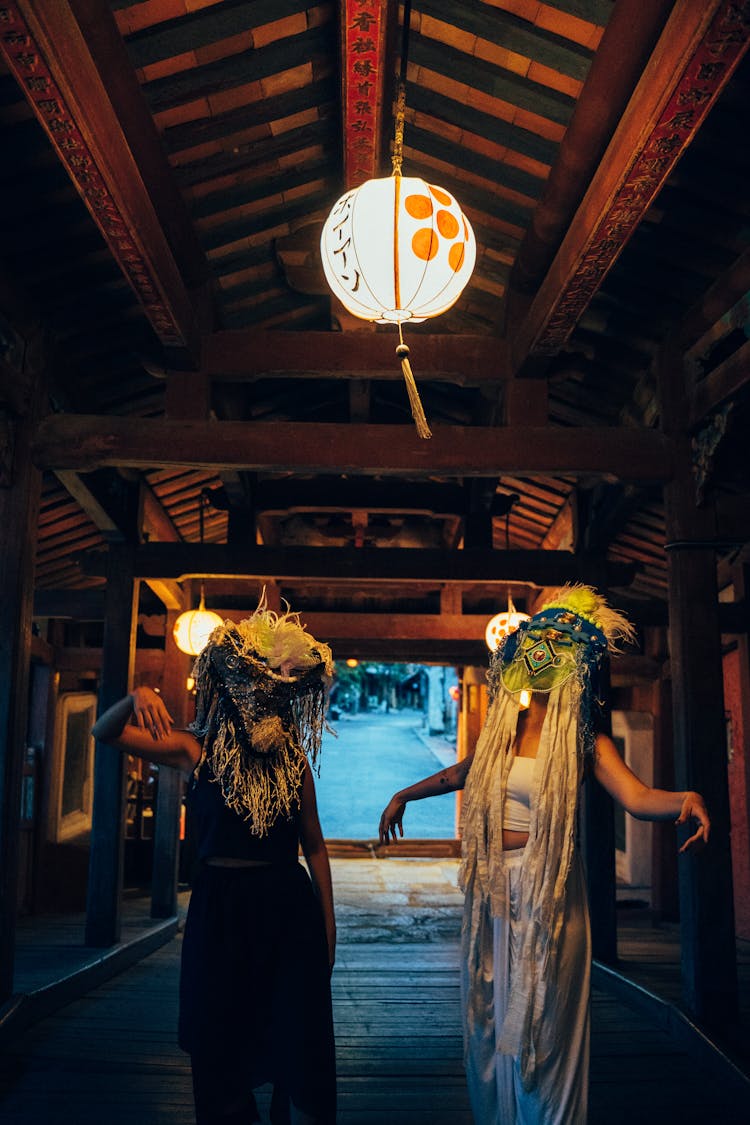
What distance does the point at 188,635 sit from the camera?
9883mm

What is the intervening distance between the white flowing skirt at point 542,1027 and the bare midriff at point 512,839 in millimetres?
31

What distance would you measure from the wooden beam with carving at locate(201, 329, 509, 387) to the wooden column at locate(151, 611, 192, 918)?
4.37 metres

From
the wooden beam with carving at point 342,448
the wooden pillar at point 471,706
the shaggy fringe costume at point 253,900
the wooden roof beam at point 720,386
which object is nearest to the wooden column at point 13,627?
the wooden beam with carving at point 342,448

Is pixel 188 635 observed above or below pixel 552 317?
below

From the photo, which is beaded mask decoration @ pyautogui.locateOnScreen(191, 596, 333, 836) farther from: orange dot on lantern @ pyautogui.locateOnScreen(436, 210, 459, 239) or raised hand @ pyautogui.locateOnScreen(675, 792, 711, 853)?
orange dot on lantern @ pyautogui.locateOnScreen(436, 210, 459, 239)

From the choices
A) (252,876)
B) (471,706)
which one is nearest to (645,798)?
(252,876)

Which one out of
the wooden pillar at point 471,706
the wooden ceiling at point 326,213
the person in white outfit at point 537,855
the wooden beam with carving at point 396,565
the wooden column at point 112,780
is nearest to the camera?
the person in white outfit at point 537,855

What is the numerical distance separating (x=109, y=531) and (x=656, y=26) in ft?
19.9

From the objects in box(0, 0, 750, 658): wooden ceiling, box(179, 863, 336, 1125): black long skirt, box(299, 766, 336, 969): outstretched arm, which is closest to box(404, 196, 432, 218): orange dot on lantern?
box(0, 0, 750, 658): wooden ceiling

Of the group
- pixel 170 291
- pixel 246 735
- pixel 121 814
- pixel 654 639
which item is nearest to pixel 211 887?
pixel 246 735

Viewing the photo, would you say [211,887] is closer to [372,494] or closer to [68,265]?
[68,265]

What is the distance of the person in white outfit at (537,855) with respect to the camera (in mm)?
3395

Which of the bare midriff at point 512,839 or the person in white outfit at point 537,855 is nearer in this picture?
the person in white outfit at point 537,855

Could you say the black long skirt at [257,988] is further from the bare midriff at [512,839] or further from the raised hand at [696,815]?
the raised hand at [696,815]
